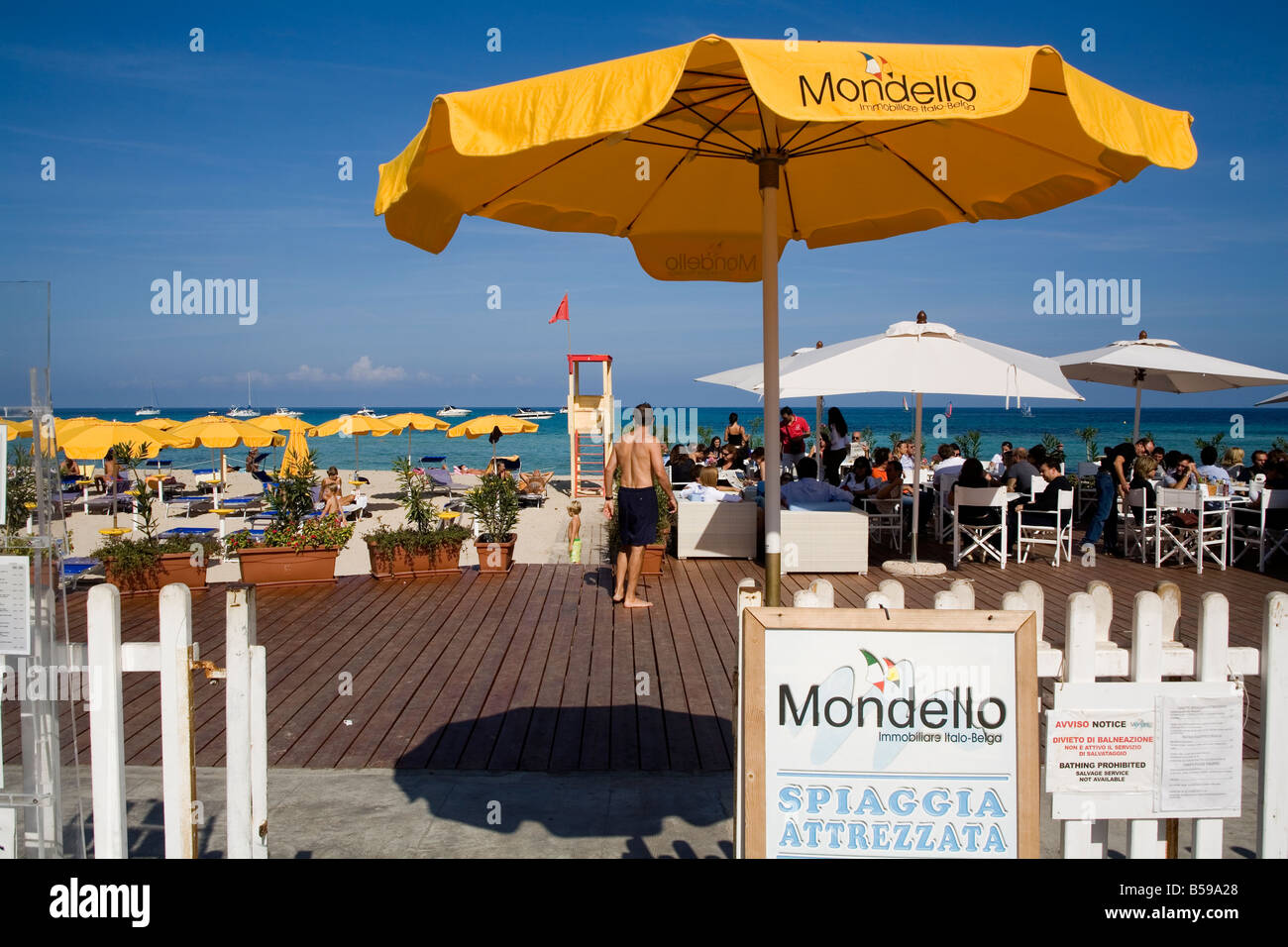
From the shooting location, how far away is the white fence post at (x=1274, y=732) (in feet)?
7.75

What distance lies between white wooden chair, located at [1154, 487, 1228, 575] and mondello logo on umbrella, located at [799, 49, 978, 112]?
8055mm

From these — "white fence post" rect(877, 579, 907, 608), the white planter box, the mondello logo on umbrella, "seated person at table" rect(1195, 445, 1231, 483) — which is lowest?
the white planter box

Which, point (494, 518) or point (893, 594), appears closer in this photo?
point (893, 594)

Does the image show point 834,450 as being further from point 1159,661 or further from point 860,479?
point 1159,661

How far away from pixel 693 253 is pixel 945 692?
283cm

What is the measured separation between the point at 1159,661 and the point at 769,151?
211cm

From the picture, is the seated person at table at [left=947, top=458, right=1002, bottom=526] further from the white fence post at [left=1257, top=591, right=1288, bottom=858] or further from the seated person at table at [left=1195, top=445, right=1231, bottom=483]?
the white fence post at [left=1257, top=591, right=1288, bottom=858]

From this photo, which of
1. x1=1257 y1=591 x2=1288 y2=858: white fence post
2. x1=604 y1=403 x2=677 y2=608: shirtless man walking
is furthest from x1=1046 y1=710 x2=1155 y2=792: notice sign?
x1=604 y1=403 x2=677 y2=608: shirtless man walking

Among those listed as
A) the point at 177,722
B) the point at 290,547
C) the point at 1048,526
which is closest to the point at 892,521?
the point at 1048,526

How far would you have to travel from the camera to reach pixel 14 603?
2365 mm

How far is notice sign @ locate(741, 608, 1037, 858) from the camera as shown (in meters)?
2.15

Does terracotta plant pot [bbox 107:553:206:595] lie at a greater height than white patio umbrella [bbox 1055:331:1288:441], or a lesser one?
lesser

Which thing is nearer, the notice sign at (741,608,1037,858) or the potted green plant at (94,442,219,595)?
the notice sign at (741,608,1037,858)
